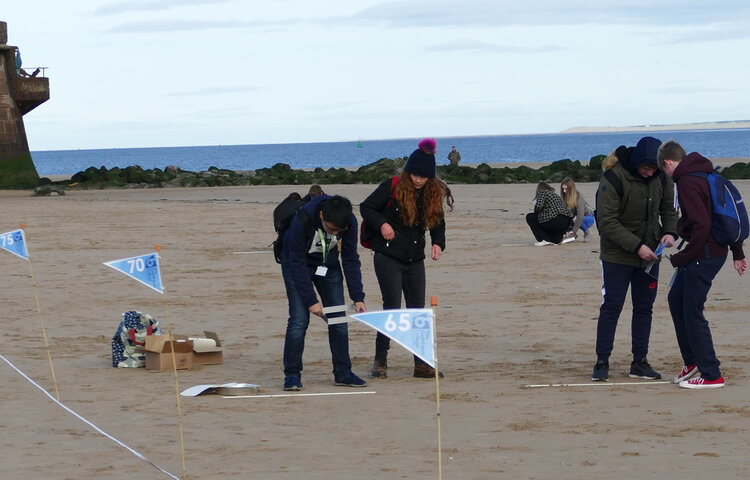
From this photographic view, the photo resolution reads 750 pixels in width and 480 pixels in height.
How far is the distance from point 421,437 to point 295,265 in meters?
1.80

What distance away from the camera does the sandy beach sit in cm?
636

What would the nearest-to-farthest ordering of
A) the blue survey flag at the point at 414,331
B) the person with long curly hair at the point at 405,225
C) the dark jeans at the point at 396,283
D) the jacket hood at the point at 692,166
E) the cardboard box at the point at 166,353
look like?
the blue survey flag at the point at 414,331 → the jacket hood at the point at 692,166 → the person with long curly hair at the point at 405,225 → the dark jeans at the point at 396,283 → the cardboard box at the point at 166,353

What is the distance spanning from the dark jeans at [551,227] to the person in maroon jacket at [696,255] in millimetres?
8908

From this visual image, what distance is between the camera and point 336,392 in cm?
830

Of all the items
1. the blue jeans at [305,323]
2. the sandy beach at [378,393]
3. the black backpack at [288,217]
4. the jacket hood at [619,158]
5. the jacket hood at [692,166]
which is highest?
the jacket hood at [619,158]

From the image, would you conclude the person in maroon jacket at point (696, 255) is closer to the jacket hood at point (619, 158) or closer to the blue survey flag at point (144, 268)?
the jacket hood at point (619, 158)

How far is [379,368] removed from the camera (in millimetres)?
8891

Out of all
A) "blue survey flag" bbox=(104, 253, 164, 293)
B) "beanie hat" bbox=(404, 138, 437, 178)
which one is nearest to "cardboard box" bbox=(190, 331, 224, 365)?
"blue survey flag" bbox=(104, 253, 164, 293)

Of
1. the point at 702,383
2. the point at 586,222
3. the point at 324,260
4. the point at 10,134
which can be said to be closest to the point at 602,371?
the point at 702,383

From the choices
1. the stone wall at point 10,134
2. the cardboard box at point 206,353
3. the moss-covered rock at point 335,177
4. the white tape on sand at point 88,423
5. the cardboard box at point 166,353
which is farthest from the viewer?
the moss-covered rock at point 335,177

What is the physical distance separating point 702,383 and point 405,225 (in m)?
2.43

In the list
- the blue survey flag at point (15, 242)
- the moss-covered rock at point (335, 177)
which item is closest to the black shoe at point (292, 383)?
the blue survey flag at point (15, 242)

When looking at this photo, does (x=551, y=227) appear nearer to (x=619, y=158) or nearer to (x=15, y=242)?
(x=619, y=158)

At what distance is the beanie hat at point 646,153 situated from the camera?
8273 millimetres
